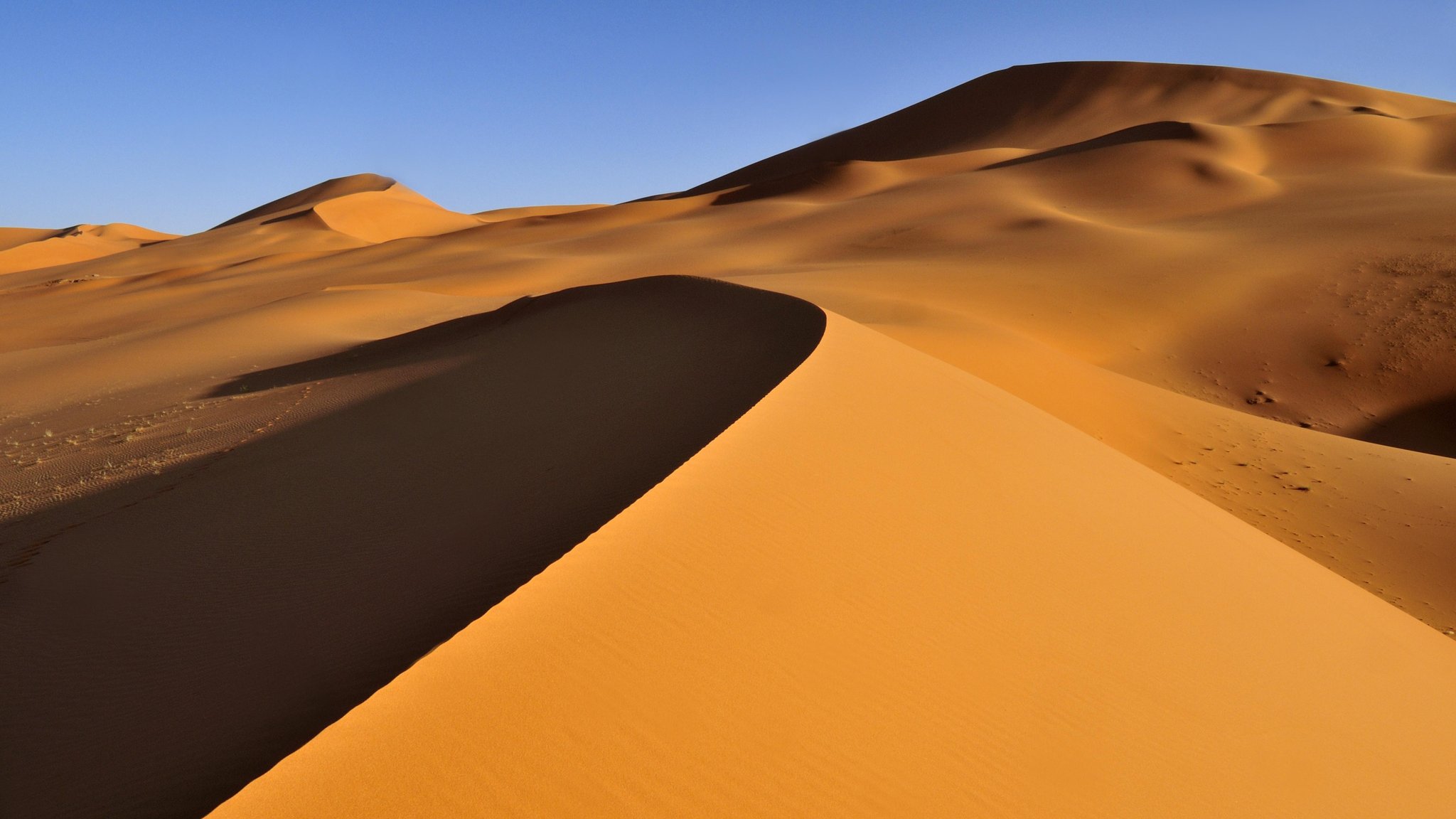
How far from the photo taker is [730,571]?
12.9 ft

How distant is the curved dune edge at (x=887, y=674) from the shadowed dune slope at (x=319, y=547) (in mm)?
560

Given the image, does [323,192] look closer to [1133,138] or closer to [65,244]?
[65,244]

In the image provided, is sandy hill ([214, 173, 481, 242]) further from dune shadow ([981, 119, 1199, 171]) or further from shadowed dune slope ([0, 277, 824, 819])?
shadowed dune slope ([0, 277, 824, 819])

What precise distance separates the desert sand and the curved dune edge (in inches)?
0.7

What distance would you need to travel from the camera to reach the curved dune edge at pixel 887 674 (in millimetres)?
2822

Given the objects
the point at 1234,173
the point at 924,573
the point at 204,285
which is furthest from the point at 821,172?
the point at 924,573

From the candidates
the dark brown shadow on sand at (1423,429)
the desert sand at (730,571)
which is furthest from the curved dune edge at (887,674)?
the dark brown shadow on sand at (1423,429)

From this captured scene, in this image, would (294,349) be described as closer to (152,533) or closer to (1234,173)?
(152,533)

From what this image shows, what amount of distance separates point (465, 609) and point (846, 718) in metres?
1.64

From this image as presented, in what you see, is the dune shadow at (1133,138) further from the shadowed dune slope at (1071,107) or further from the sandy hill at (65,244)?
the sandy hill at (65,244)

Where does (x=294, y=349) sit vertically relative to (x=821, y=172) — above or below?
below

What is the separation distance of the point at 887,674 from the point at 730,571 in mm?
782

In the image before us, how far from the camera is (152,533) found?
7047mm

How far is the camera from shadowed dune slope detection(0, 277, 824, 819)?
12.0 ft
